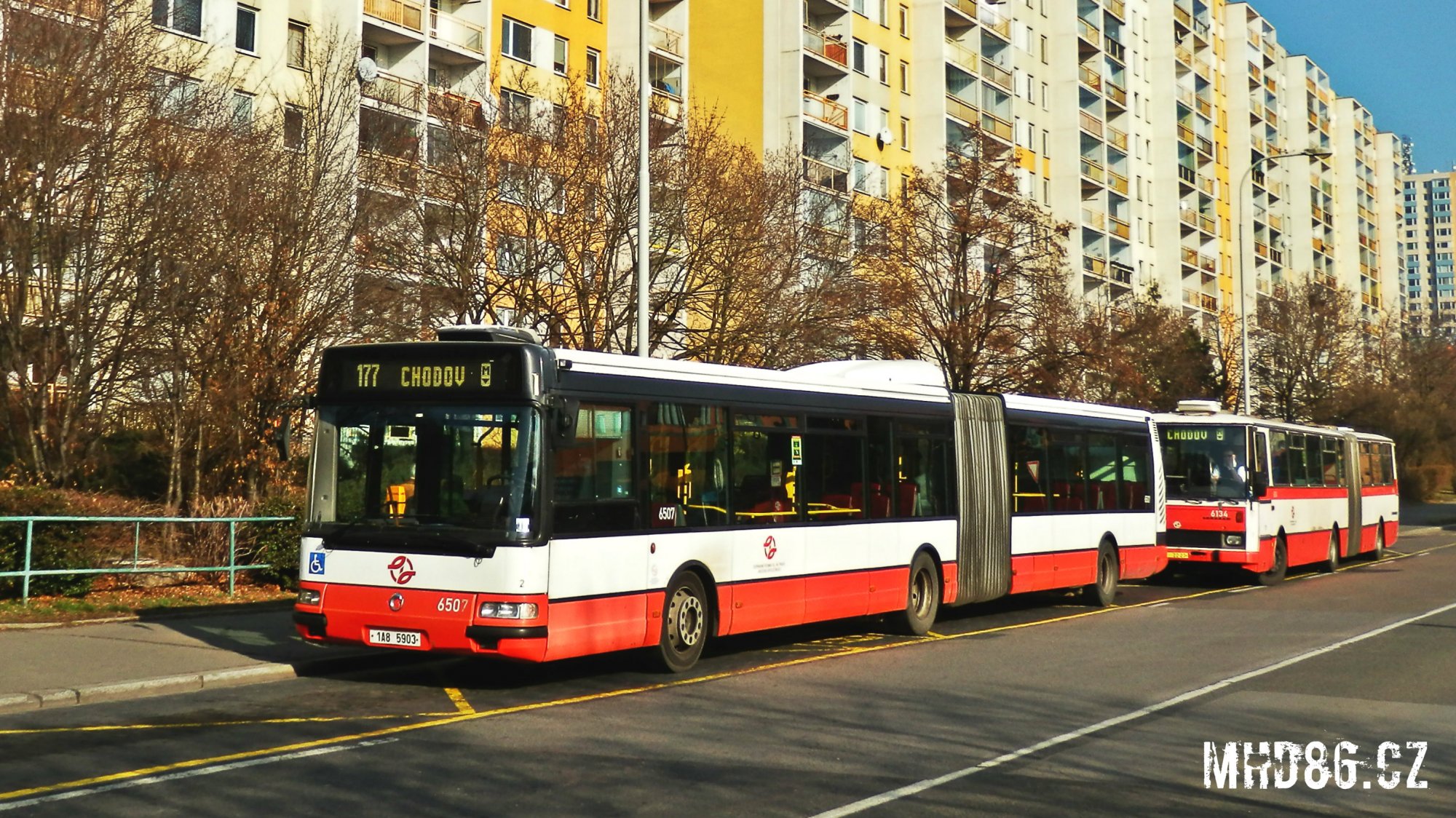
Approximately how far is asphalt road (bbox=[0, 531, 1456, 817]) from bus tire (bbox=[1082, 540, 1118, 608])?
5.11m

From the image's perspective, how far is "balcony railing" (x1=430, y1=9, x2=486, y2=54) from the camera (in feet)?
139

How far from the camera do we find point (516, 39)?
4491 cm

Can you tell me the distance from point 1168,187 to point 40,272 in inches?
2810

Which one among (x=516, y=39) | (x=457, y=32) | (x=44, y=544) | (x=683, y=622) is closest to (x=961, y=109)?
(x=516, y=39)

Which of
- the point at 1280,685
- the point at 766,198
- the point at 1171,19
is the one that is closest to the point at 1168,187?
the point at 1171,19

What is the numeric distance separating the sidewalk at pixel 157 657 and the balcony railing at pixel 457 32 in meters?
29.3

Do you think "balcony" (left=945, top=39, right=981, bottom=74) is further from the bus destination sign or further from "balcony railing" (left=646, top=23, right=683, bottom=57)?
the bus destination sign

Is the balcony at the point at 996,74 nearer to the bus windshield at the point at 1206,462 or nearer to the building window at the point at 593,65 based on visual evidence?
the building window at the point at 593,65

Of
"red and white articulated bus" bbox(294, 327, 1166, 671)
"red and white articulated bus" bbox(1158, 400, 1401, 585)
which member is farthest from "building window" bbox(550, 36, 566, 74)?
"red and white articulated bus" bbox(294, 327, 1166, 671)

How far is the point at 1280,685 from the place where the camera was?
40.3ft

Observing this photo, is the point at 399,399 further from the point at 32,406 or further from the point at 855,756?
the point at 32,406

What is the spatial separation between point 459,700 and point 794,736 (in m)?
2.97

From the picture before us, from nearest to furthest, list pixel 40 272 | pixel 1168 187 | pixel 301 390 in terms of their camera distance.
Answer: pixel 40 272
pixel 301 390
pixel 1168 187

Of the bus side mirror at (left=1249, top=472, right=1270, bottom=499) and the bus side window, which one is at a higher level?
the bus side window
